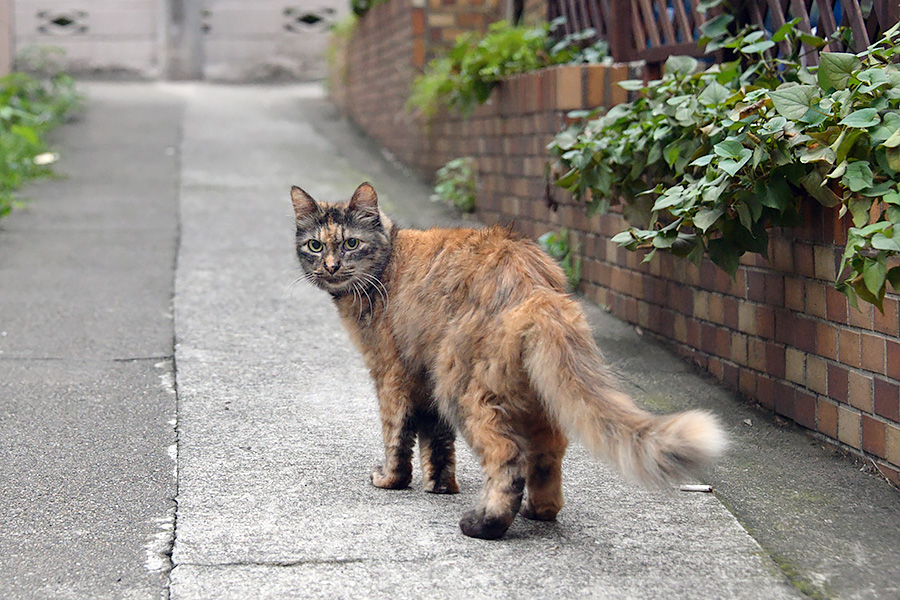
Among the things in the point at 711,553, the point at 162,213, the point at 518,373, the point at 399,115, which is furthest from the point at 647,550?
the point at 399,115

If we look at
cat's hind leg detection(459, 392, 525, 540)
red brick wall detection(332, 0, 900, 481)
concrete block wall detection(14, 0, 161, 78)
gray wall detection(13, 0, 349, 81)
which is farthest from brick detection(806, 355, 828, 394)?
concrete block wall detection(14, 0, 161, 78)

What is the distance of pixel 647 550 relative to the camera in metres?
2.70

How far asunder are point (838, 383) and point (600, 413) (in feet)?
4.54

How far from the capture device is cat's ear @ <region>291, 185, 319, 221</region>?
10.8 ft

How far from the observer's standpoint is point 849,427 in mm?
3342

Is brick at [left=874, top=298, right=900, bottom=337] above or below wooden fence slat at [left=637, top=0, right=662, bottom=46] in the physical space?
below

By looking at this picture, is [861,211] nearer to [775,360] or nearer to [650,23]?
[775,360]

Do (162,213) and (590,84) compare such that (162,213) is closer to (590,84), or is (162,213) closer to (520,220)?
(520,220)

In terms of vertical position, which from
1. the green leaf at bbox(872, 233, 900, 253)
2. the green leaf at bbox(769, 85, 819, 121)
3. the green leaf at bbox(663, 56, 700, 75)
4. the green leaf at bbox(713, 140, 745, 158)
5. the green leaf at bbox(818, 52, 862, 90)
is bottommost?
the green leaf at bbox(872, 233, 900, 253)

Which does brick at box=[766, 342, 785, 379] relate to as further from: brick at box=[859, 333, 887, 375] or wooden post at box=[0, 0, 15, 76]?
wooden post at box=[0, 0, 15, 76]

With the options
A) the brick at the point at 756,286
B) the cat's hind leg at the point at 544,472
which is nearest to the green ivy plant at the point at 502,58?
the brick at the point at 756,286

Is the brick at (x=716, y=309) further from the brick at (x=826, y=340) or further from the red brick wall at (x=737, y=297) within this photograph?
the brick at (x=826, y=340)

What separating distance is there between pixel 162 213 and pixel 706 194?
5.86 m

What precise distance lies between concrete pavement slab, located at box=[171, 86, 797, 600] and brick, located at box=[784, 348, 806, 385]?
85 centimetres
